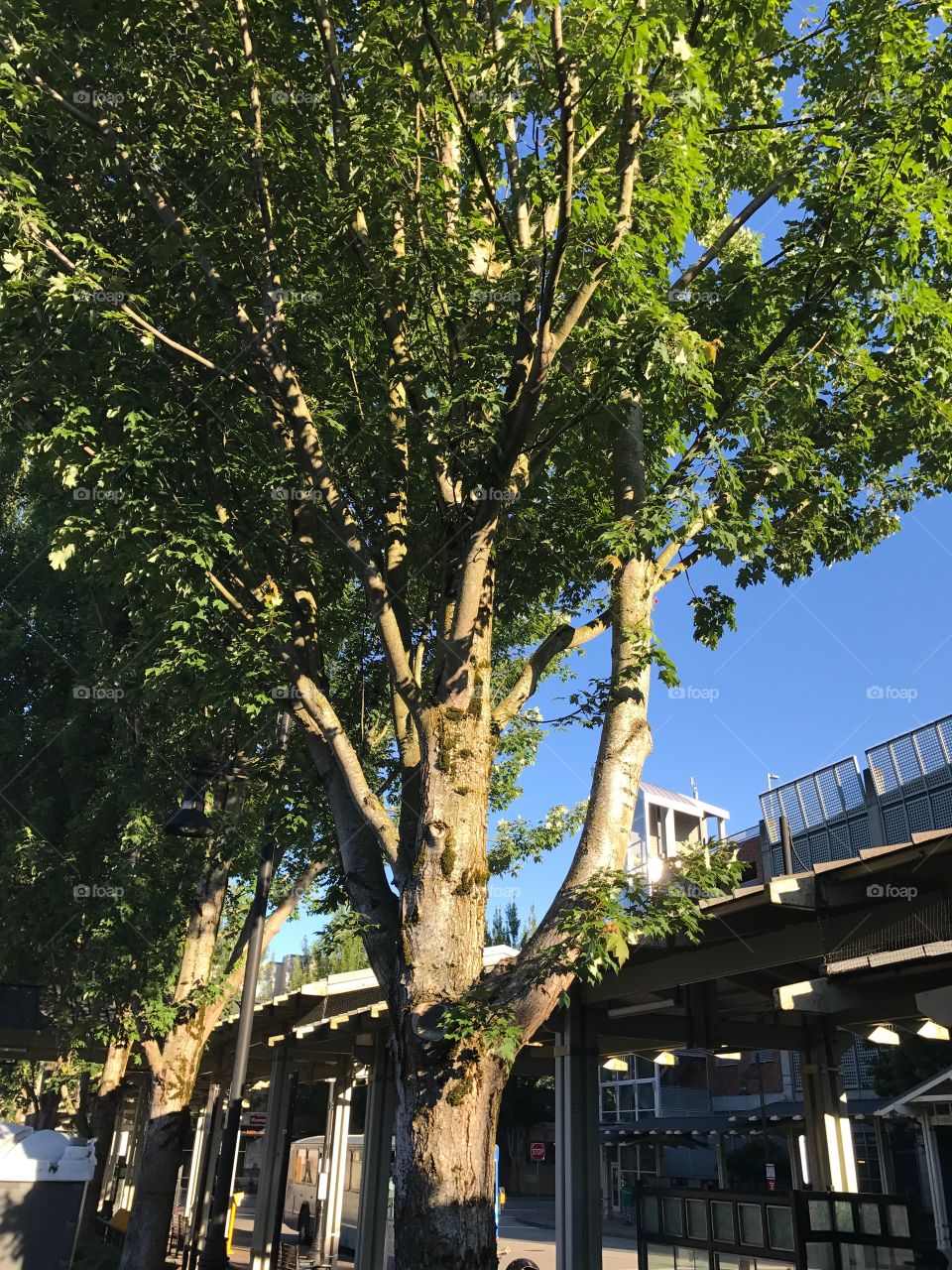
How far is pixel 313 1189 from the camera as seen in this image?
26.4 meters

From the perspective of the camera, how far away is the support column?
1066cm

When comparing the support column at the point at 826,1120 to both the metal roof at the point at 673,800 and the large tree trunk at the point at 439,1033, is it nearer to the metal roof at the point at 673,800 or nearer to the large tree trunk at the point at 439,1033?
the large tree trunk at the point at 439,1033

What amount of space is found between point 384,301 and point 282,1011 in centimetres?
1284

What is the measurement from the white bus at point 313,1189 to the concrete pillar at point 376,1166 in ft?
25.1

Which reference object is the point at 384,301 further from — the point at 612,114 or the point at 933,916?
the point at 933,916

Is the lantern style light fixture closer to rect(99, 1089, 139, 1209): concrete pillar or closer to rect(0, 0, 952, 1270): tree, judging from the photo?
rect(0, 0, 952, 1270): tree

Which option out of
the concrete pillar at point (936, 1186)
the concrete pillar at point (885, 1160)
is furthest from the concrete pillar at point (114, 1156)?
the concrete pillar at point (936, 1186)

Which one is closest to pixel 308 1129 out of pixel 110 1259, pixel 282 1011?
pixel 110 1259

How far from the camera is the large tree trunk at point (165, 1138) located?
43.8ft

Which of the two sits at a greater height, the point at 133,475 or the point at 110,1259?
the point at 133,475

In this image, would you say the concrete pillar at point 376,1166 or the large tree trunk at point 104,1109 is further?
the large tree trunk at point 104,1109

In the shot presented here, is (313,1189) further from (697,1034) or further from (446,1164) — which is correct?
(446,1164)

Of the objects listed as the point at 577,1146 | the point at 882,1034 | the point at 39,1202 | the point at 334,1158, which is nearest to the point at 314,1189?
the point at 334,1158

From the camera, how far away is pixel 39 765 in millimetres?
16906
